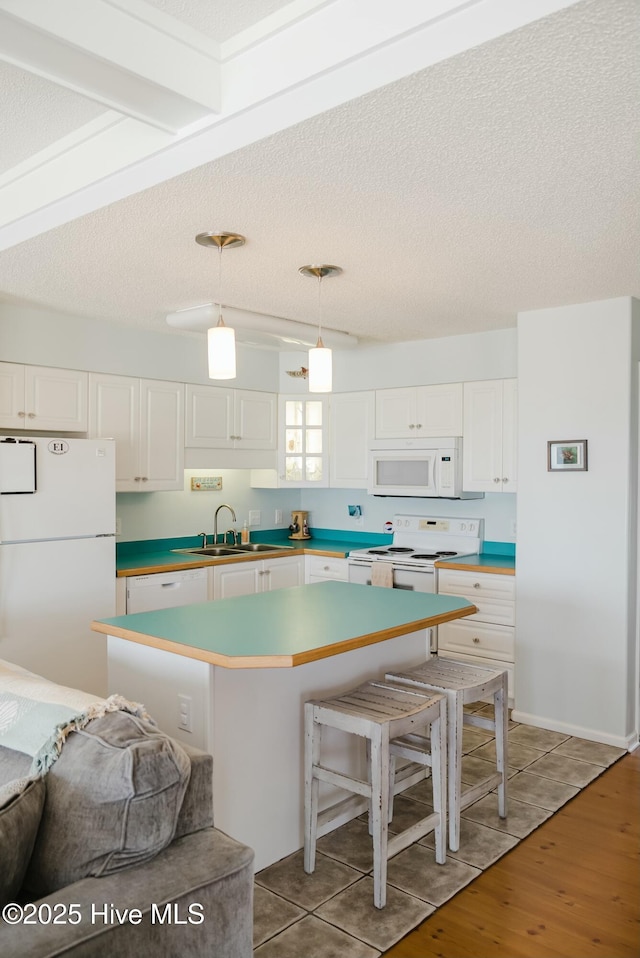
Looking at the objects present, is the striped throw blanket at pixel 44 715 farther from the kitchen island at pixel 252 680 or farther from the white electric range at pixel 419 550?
the white electric range at pixel 419 550

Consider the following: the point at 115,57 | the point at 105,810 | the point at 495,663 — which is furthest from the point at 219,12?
the point at 495,663

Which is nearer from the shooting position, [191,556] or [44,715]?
[44,715]

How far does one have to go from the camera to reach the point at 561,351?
4.10 meters

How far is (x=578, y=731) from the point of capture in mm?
4070

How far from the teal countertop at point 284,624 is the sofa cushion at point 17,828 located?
0.86m

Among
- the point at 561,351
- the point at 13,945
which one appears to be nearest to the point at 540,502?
the point at 561,351

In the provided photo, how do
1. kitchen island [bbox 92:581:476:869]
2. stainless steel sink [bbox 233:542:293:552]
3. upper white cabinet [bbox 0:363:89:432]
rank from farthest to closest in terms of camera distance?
stainless steel sink [bbox 233:542:293:552]
upper white cabinet [bbox 0:363:89:432]
kitchen island [bbox 92:581:476:869]

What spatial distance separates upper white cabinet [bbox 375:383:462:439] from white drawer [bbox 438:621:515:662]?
1.30 meters

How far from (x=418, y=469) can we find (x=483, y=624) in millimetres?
1184

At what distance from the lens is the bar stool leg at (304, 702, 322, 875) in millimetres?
2701

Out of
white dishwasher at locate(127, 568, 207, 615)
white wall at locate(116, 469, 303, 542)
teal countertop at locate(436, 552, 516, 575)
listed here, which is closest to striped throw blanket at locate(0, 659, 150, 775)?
white dishwasher at locate(127, 568, 207, 615)

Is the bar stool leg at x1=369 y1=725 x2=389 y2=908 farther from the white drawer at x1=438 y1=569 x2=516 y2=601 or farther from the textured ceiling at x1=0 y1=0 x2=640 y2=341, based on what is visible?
the white drawer at x1=438 y1=569 x2=516 y2=601

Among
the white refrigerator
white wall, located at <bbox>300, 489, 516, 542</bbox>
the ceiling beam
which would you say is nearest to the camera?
the ceiling beam

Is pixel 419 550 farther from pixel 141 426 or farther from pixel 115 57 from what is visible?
pixel 115 57
